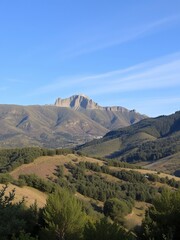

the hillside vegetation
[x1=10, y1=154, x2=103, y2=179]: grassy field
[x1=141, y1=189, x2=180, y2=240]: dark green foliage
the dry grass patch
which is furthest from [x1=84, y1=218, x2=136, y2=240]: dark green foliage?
[x1=10, y1=154, x2=103, y2=179]: grassy field

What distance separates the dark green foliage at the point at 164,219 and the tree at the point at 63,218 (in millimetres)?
6997

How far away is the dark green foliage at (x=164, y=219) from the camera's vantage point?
38.4 meters

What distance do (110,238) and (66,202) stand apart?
37.4 ft

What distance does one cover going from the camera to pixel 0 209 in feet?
74.5

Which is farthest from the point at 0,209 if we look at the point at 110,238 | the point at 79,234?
the point at 79,234

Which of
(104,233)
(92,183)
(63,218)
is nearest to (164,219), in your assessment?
(104,233)

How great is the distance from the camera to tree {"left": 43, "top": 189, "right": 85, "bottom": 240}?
4012 cm

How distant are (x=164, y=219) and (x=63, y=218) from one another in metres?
10.5

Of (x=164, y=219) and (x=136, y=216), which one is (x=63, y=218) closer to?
(x=164, y=219)

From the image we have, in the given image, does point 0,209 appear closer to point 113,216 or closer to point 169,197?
point 169,197

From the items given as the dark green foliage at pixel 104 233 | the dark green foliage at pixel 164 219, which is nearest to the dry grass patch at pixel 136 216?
the dark green foliage at pixel 164 219

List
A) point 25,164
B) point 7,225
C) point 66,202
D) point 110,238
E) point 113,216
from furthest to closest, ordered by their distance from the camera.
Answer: point 25,164
point 113,216
point 66,202
point 110,238
point 7,225

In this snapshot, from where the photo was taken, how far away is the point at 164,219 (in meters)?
40.1

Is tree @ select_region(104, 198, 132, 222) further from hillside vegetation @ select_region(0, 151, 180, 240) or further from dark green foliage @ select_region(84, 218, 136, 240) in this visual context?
dark green foliage @ select_region(84, 218, 136, 240)
